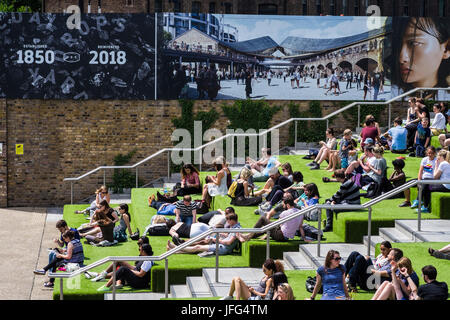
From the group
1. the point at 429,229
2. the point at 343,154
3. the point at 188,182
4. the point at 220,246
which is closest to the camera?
the point at 429,229

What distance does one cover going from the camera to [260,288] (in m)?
12.7

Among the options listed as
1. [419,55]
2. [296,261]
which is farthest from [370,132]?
[296,261]

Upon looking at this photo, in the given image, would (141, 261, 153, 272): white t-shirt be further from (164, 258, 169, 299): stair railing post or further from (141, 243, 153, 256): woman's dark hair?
(164, 258, 169, 299): stair railing post

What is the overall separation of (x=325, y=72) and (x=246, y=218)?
32.5ft

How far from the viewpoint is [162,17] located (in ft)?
85.5

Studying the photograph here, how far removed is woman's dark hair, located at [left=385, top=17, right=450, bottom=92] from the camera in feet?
86.5

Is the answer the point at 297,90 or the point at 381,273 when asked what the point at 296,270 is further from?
the point at 297,90

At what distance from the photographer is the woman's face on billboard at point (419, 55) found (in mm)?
26359

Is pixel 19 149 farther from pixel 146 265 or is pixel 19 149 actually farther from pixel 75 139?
pixel 146 265

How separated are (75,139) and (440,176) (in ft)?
44.7

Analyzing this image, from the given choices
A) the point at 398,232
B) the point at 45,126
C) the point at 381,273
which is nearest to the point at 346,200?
the point at 398,232

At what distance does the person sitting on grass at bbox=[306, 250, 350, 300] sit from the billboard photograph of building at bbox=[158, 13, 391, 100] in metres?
14.5

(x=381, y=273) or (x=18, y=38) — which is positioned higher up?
(x=18, y=38)

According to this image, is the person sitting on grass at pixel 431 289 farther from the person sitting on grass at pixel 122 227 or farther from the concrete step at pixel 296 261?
Answer: the person sitting on grass at pixel 122 227
